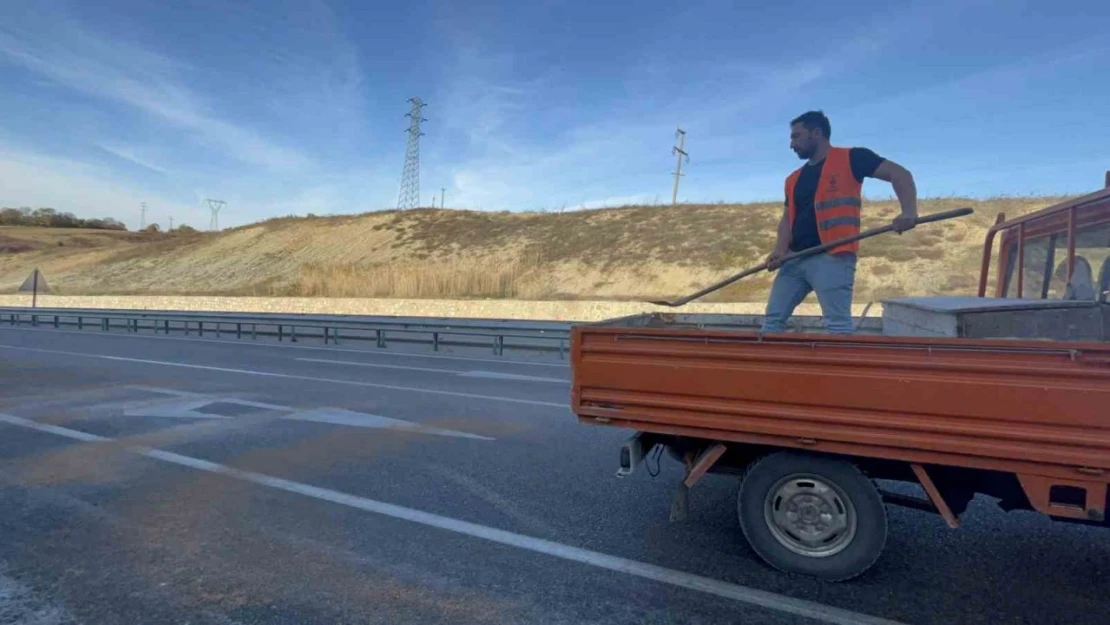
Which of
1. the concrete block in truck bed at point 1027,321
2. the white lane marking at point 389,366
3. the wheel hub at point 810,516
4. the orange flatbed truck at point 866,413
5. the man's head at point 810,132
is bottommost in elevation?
the white lane marking at point 389,366

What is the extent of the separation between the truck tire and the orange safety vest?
155 centimetres

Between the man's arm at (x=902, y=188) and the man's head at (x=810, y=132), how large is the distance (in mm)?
476

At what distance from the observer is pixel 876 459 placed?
3.67 metres

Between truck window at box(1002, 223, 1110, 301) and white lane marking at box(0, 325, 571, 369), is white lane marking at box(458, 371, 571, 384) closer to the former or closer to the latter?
white lane marking at box(0, 325, 571, 369)

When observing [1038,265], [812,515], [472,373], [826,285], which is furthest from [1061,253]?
[472,373]

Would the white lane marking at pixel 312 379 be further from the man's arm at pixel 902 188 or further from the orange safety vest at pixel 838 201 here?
the man's arm at pixel 902 188

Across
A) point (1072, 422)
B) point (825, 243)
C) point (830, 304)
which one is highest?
point (825, 243)

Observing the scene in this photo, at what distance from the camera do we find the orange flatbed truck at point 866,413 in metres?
3.12

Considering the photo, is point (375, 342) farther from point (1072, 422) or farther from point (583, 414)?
point (1072, 422)

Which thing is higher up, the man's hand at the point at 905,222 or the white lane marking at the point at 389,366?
the man's hand at the point at 905,222

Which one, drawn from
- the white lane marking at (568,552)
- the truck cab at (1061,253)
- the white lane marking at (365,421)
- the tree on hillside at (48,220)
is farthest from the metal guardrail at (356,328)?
the tree on hillside at (48,220)

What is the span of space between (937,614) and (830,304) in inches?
76.1

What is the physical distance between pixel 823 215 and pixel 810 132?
58 centimetres

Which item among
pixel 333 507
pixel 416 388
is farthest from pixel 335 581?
pixel 416 388
